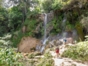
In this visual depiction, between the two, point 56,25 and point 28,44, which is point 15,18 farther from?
point 56,25

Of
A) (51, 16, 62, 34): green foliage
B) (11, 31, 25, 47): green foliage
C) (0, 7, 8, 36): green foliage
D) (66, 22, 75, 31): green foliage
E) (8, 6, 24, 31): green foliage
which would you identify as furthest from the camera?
(0, 7, 8, 36): green foliage

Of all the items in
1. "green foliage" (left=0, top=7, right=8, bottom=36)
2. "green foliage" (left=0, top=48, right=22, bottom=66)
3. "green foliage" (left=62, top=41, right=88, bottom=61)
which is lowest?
"green foliage" (left=62, top=41, right=88, bottom=61)

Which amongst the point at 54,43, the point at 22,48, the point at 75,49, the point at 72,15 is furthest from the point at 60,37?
the point at 75,49

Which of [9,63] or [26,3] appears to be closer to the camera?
[9,63]

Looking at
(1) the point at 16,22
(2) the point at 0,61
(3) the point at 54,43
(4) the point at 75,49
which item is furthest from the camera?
(1) the point at 16,22

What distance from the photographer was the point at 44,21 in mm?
21953

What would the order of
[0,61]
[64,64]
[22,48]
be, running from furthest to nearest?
[22,48]
[64,64]
[0,61]

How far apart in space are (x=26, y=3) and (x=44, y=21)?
4.92 m

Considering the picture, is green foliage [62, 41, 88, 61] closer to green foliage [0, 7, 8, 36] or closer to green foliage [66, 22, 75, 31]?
green foliage [66, 22, 75, 31]

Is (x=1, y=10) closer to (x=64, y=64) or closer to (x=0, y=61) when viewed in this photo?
(x=64, y=64)

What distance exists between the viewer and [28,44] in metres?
21.5

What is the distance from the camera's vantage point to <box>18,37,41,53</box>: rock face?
21125 millimetres

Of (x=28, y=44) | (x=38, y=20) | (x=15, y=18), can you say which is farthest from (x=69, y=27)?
(x=15, y=18)

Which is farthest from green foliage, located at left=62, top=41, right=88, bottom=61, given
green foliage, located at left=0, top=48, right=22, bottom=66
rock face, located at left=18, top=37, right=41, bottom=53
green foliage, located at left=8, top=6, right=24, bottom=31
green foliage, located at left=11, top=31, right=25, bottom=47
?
green foliage, located at left=8, top=6, right=24, bottom=31
